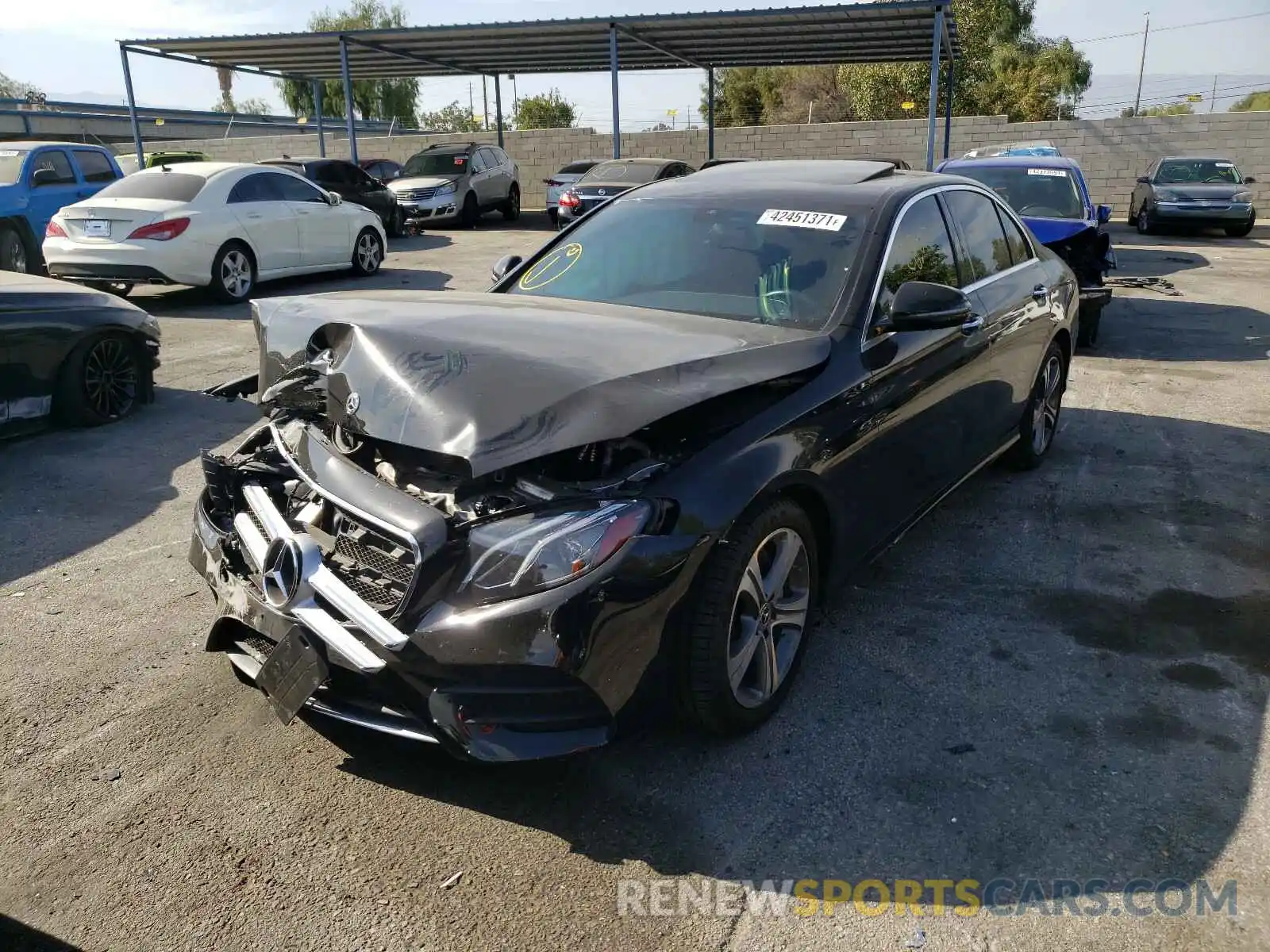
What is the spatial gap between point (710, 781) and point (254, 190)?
37.6 feet

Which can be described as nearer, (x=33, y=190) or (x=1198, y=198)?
(x=33, y=190)

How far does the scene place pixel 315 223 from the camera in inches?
529

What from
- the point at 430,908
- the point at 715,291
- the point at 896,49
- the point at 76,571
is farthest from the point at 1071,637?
the point at 896,49

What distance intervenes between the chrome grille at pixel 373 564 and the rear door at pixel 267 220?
34.0 feet

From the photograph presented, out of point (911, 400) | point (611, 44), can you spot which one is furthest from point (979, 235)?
point (611, 44)

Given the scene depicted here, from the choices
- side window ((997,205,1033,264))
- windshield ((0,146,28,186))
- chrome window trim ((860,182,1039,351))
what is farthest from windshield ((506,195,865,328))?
windshield ((0,146,28,186))

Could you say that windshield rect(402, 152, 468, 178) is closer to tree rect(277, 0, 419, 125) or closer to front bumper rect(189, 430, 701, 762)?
front bumper rect(189, 430, 701, 762)

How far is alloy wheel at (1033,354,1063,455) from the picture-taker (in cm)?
598

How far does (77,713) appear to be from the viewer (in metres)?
3.43

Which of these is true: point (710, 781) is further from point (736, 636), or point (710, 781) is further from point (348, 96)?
point (348, 96)

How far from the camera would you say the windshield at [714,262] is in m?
3.91

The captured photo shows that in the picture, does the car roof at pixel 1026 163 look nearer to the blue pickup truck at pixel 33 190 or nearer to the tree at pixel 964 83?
the blue pickup truck at pixel 33 190

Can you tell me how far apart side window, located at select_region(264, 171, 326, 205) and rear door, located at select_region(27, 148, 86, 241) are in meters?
2.86

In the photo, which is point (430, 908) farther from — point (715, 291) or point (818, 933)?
point (715, 291)
